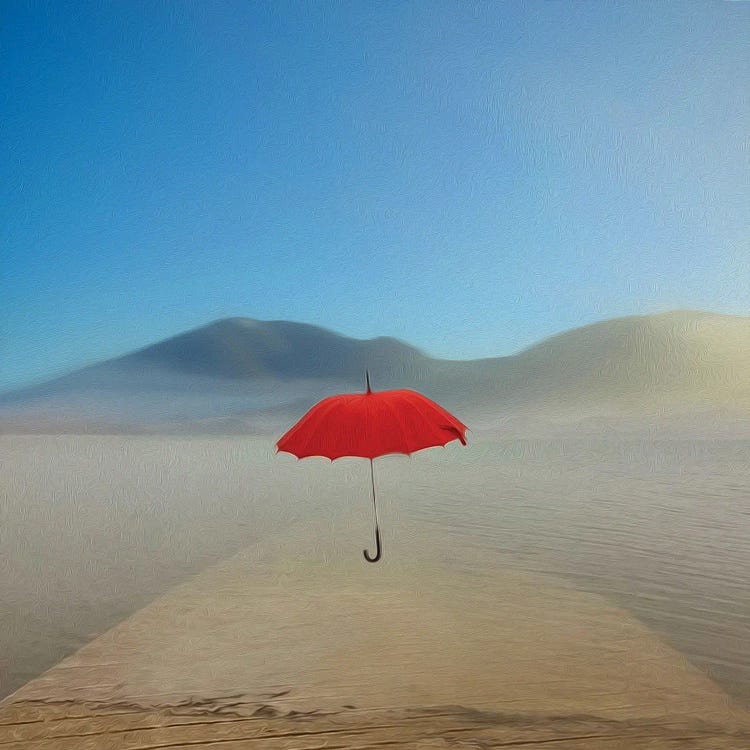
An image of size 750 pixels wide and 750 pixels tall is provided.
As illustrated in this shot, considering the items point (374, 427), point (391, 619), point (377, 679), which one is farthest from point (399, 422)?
point (391, 619)

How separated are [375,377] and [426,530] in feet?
107

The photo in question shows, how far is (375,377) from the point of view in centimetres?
3922

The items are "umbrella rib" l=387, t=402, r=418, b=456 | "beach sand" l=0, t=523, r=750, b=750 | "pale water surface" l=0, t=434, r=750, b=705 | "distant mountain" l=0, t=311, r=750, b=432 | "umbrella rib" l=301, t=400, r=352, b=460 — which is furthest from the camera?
"distant mountain" l=0, t=311, r=750, b=432

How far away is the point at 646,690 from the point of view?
2.74m

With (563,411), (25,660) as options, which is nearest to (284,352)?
(563,411)

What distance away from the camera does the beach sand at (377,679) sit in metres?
2.36

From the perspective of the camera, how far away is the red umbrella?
Answer: 2.79 m

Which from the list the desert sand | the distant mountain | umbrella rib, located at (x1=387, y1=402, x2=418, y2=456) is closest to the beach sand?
the desert sand

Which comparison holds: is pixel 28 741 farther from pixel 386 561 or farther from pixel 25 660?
pixel 386 561

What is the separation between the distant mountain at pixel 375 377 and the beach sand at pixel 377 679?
24868 millimetres

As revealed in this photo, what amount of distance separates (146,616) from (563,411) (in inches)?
1275

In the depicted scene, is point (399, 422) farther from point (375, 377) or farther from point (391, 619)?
point (375, 377)

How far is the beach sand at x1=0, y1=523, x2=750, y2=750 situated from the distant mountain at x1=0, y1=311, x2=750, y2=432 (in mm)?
24868

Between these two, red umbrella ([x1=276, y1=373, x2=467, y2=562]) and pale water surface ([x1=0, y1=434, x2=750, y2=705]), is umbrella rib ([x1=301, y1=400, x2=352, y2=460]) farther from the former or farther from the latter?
pale water surface ([x1=0, y1=434, x2=750, y2=705])
